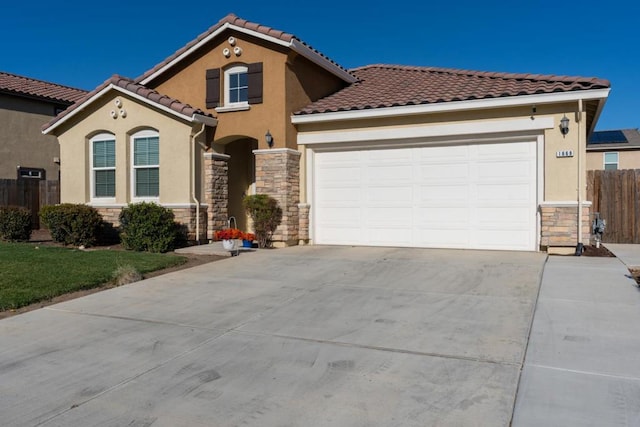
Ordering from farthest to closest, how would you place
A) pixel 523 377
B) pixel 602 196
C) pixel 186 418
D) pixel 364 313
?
pixel 602 196 → pixel 364 313 → pixel 523 377 → pixel 186 418

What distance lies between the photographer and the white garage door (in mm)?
11609

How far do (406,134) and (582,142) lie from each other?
380 centimetres

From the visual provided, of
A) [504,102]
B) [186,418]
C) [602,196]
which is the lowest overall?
[186,418]

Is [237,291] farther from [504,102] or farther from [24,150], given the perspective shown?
[24,150]

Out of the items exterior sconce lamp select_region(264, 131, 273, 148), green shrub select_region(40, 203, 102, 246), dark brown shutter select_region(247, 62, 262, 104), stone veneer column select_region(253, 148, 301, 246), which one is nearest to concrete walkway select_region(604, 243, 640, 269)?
stone veneer column select_region(253, 148, 301, 246)

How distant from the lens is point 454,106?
11680 millimetres

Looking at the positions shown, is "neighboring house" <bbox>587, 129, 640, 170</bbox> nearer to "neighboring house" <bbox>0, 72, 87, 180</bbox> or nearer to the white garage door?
the white garage door

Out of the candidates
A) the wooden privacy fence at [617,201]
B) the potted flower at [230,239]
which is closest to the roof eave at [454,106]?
the potted flower at [230,239]

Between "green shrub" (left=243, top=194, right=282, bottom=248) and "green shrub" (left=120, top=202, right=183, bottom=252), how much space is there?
1.99m

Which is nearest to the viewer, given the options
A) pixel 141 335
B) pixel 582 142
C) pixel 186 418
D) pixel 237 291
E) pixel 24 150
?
pixel 186 418

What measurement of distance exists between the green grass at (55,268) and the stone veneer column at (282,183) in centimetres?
307

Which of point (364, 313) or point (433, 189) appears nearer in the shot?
point (364, 313)

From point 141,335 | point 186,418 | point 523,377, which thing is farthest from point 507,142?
point 186,418

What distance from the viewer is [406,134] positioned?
12.3m
